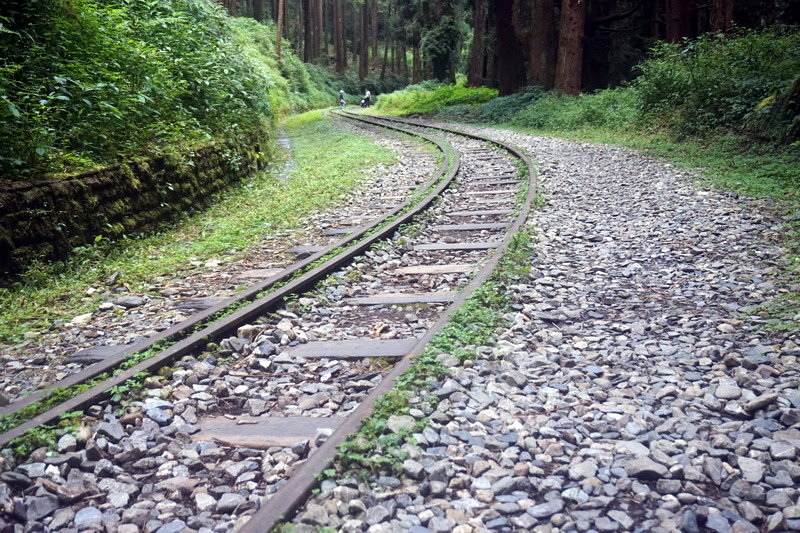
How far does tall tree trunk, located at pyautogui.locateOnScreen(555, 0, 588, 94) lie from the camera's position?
62.0 ft

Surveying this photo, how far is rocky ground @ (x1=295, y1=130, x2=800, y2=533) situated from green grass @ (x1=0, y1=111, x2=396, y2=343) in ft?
10.5

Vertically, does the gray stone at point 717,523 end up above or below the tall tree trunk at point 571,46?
below

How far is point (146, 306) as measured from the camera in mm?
4828

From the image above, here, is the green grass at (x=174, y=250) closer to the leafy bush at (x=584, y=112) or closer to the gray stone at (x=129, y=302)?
the gray stone at (x=129, y=302)

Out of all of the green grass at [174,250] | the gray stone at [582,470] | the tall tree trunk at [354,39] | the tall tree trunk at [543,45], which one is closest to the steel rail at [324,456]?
the gray stone at [582,470]

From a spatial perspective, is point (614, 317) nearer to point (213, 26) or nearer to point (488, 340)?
point (488, 340)

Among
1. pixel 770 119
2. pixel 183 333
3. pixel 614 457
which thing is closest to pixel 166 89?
pixel 183 333

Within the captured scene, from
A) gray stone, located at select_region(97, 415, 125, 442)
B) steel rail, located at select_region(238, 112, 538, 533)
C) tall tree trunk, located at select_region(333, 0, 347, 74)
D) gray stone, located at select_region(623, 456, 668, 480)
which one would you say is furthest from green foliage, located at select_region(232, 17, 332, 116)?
gray stone, located at select_region(623, 456, 668, 480)

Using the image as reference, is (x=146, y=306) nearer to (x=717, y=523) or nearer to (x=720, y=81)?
(x=717, y=523)

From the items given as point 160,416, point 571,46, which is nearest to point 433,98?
point 571,46

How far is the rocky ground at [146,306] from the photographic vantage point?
12.5 feet

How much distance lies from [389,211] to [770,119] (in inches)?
272

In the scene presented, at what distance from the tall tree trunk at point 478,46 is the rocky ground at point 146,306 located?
24.4 m

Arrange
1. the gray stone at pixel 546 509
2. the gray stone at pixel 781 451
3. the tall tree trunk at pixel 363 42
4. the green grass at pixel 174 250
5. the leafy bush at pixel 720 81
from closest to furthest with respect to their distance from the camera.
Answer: the gray stone at pixel 546 509 < the gray stone at pixel 781 451 < the green grass at pixel 174 250 < the leafy bush at pixel 720 81 < the tall tree trunk at pixel 363 42
